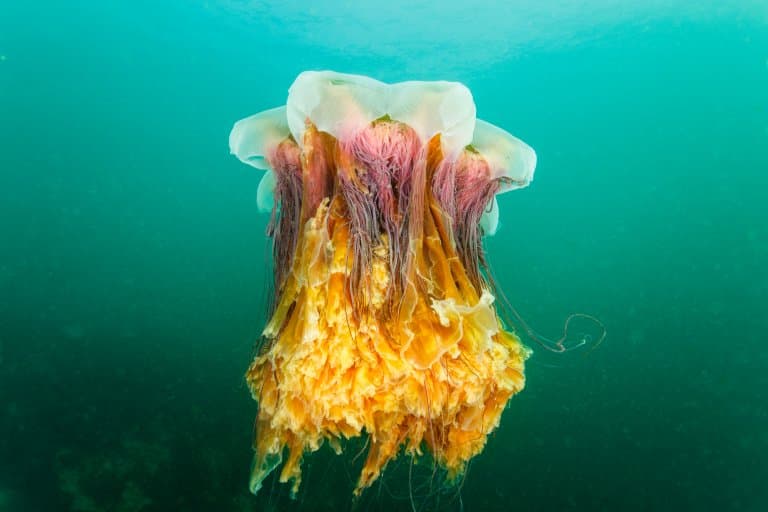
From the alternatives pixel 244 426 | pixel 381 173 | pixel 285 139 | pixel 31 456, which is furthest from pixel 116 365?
pixel 381 173

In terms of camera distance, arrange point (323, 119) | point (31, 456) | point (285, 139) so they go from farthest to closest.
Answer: point (31, 456), point (285, 139), point (323, 119)

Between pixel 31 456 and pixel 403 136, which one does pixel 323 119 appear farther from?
pixel 31 456

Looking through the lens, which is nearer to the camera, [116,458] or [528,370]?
[116,458]

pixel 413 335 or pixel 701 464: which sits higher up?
pixel 413 335

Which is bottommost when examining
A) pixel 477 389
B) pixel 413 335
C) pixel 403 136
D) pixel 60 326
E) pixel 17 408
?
pixel 17 408

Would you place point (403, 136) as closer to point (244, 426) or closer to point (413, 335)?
point (413, 335)

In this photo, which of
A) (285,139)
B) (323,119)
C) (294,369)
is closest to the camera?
(294,369)
